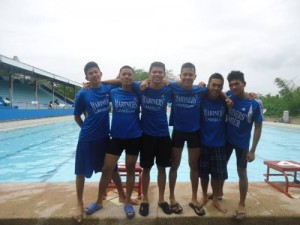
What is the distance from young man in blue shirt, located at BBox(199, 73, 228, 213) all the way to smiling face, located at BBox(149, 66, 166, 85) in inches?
25.2

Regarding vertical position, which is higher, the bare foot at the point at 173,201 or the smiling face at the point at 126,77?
the smiling face at the point at 126,77

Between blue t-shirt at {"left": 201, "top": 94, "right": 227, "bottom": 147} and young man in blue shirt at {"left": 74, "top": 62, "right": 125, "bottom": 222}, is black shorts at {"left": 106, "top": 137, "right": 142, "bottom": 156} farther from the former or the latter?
blue t-shirt at {"left": 201, "top": 94, "right": 227, "bottom": 147}

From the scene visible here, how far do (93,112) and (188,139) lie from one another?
4.10 feet

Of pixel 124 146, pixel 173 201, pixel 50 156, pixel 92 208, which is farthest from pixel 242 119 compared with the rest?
pixel 50 156

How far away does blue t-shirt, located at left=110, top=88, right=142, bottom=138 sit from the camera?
3.16m

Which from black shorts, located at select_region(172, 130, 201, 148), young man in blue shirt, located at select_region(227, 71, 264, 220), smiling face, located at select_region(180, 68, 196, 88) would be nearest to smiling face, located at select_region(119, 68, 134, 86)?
smiling face, located at select_region(180, 68, 196, 88)

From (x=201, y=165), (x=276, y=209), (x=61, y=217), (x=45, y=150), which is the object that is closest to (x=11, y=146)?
(x=45, y=150)

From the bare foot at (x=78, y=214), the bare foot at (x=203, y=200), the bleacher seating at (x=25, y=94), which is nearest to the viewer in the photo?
the bare foot at (x=78, y=214)

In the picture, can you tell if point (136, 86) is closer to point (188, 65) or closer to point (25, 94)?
point (188, 65)

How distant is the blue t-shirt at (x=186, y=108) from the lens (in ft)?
10.9

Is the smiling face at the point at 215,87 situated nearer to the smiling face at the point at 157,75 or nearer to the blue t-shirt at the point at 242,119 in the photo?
the blue t-shirt at the point at 242,119

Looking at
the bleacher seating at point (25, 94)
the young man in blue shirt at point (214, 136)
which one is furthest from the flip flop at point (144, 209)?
the bleacher seating at point (25, 94)

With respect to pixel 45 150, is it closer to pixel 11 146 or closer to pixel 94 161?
pixel 11 146

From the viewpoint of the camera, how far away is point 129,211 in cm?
311
